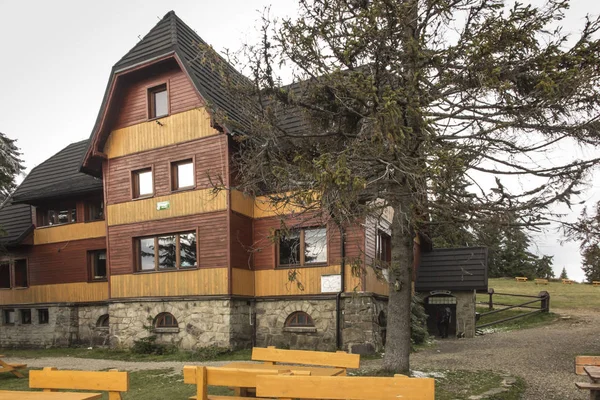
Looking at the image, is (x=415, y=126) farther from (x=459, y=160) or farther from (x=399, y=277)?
(x=399, y=277)

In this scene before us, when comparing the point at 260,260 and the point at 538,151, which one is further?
the point at 260,260

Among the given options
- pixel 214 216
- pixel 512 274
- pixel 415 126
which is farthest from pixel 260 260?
pixel 512 274

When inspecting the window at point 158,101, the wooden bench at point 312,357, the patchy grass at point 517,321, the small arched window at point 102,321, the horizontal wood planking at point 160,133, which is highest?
the window at point 158,101

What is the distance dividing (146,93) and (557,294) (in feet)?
105

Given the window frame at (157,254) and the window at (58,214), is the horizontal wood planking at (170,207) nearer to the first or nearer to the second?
the window frame at (157,254)

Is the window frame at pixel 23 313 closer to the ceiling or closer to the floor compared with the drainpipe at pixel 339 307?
closer to the floor

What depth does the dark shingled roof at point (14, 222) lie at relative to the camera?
885 inches

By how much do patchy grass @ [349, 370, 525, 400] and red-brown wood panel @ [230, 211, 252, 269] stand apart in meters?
6.90

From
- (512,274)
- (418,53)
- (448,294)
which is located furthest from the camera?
(512,274)

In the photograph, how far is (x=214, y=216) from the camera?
16.8m

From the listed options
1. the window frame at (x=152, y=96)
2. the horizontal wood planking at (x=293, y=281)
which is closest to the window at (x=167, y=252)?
the horizontal wood planking at (x=293, y=281)

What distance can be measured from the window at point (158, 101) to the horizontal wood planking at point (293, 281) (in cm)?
693

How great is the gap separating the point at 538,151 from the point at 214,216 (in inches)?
433

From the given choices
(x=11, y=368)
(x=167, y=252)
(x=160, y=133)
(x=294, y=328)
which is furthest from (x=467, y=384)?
(x=160, y=133)
